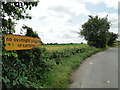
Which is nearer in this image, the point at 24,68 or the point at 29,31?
the point at 24,68

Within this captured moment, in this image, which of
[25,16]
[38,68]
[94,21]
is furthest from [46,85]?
[94,21]

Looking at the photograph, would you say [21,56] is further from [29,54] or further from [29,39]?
[29,39]

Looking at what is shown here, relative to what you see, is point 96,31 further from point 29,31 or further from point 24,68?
point 24,68

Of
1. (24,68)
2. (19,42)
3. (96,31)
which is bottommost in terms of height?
(24,68)

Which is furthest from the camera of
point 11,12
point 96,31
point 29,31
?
point 96,31

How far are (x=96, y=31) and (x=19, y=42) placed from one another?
77.8 ft

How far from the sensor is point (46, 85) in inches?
163

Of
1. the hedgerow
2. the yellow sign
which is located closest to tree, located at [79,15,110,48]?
the hedgerow

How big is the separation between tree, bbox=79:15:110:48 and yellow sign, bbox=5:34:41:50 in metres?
21.7

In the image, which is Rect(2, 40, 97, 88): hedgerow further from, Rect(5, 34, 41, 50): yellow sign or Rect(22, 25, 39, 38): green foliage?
Rect(22, 25, 39, 38): green foliage

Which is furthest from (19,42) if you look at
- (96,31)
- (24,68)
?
(96,31)

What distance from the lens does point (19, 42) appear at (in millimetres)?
3330

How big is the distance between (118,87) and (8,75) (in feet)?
14.6

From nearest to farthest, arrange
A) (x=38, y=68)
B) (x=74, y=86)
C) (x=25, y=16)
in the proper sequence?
(x=25, y=16) < (x=38, y=68) < (x=74, y=86)
